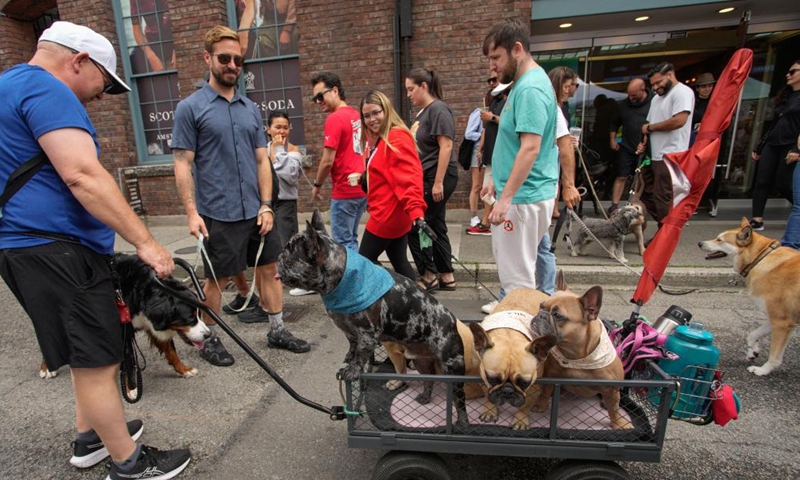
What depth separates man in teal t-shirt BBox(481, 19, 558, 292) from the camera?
2.62 meters

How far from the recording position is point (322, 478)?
7.28 ft

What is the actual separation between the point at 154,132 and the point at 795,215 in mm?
10424

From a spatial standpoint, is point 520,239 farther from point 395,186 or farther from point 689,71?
point 689,71

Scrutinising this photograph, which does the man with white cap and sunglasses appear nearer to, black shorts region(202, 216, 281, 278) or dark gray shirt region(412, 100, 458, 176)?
black shorts region(202, 216, 281, 278)

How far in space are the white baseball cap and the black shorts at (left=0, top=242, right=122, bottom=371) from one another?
34.2 inches

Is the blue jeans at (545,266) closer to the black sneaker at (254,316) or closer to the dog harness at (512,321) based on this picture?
the dog harness at (512,321)

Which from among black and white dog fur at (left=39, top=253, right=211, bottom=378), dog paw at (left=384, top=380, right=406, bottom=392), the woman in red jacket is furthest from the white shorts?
black and white dog fur at (left=39, top=253, right=211, bottom=378)

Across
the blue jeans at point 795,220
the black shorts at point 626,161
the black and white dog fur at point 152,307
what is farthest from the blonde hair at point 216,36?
the black shorts at point 626,161

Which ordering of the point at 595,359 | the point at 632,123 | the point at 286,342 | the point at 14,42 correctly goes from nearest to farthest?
the point at 595,359, the point at 286,342, the point at 632,123, the point at 14,42

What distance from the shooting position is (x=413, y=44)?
691cm

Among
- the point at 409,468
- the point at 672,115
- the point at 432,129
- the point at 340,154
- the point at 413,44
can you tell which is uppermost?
the point at 413,44

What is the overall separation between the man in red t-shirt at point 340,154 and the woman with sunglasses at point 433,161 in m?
0.65

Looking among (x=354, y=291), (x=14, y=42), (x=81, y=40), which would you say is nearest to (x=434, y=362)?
(x=354, y=291)

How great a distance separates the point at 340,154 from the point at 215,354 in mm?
2229
